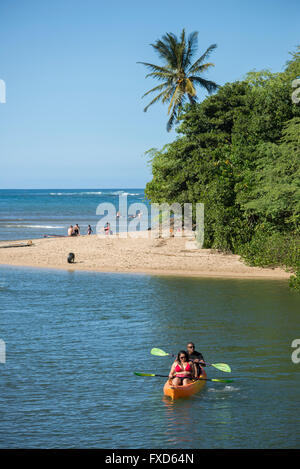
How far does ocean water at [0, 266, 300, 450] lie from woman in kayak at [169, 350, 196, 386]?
65 cm

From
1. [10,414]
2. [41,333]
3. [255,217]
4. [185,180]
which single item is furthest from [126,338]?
[185,180]

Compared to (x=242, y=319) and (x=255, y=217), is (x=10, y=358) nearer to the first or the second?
(x=242, y=319)

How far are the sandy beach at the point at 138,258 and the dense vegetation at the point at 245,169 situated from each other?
50.1 inches

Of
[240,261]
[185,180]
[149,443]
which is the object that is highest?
[185,180]

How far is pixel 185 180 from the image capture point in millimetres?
45062

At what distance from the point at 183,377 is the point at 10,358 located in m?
6.40

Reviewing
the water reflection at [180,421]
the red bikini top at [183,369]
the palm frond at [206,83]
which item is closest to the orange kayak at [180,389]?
the water reflection at [180,421]

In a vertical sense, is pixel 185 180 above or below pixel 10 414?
above

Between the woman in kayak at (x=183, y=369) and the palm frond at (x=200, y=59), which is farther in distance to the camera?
the palm frond at (x=200, y=59)

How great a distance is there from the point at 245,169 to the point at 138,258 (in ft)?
32.0

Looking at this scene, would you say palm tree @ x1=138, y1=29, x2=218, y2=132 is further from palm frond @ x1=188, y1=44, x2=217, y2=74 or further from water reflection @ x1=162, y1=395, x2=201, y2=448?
water reflection @ x1=162, y1=395, x2=201, y2=448

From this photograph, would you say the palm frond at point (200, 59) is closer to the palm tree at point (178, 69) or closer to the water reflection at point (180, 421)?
the palm tree at point (178, 69)

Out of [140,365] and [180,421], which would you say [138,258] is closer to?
[140,365]

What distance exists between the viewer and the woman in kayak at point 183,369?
650 inches
